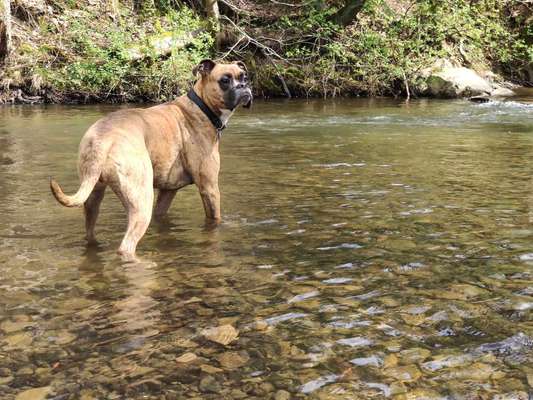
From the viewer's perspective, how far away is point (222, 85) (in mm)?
5812

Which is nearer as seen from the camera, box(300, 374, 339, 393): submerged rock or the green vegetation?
box(300, 374, 339, 393): submerged rock

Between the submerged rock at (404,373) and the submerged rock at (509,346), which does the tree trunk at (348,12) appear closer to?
the submerged rock at (509,346)

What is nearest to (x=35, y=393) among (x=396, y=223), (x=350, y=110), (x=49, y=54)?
(x=396, y=223)

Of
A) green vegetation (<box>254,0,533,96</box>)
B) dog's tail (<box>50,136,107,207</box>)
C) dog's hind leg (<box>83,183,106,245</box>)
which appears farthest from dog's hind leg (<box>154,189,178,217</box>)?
green vegetation (<box>254,0,533,96</box>)

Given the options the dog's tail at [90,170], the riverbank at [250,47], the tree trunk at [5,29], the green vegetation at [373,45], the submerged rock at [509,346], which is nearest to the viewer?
the submerged rock at [509,346]

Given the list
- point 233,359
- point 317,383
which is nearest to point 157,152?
point 233,359

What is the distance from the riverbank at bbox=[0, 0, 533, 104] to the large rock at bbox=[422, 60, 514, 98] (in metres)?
0.10

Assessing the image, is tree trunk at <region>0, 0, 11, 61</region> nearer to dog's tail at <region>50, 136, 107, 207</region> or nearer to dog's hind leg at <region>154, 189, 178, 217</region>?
dog's hind leg at <region>154, 189, 178, 217</region>

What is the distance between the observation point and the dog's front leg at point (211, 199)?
561 cm

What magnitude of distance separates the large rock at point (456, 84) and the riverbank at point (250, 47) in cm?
10

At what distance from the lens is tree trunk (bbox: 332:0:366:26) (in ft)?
67.1

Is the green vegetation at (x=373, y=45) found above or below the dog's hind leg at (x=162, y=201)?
above

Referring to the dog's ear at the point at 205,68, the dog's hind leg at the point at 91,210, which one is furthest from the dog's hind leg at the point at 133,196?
the dog's ear at the point at 205,68

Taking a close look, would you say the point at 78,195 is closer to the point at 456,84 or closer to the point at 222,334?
the point at 222,334
